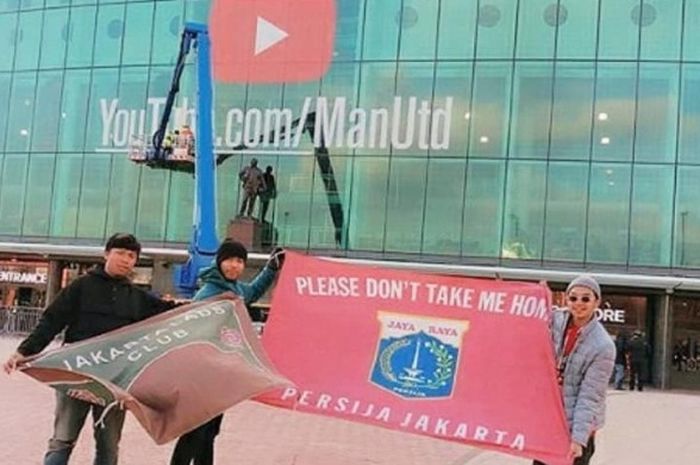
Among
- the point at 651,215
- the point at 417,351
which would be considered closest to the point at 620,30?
the point at 651,215

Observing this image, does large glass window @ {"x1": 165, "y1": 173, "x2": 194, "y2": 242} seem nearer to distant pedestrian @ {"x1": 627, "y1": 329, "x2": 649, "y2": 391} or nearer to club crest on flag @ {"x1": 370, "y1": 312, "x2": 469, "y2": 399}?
distant pedestrian @ {"x1": 627, "y1": 329, "x2": 649, "y2": 391}

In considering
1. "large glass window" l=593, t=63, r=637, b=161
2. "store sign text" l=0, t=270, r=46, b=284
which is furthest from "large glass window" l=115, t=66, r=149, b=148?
"large glass window" l=593, t=63, r=637, b=161

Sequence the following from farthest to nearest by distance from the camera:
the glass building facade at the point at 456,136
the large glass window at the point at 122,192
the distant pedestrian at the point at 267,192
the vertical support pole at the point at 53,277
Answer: the vertical support pole at the point at 53,277, the large glass window at the point at 122,192, the distant pedestrian at the point at 267,192, the glass building facade at the point at 456,136

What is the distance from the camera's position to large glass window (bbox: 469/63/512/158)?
2938cm

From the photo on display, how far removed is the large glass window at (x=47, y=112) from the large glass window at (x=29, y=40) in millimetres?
883

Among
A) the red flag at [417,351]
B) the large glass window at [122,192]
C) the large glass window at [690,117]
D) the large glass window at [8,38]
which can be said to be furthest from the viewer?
the large glass window at [8,38]

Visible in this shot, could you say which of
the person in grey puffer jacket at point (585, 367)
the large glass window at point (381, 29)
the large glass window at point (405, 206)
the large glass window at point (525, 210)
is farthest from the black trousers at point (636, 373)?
the person in grey puffer jacket at point (585, 367)

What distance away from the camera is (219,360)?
18.3 feet

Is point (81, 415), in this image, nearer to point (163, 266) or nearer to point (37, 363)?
point (37, 363)

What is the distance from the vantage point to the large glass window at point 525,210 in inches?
1129

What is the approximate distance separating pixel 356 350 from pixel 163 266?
1048 inches

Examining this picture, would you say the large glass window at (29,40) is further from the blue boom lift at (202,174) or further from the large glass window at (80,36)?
the blue boom lift at (202,174)

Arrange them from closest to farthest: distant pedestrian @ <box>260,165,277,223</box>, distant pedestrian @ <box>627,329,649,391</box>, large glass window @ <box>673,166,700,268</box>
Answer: distant pedestrian @ <box>627,329,649,391</box> → large glass window @ <box>673,166,700,268</box> → distant pedestrian @ <box>260,165,277,223</box>

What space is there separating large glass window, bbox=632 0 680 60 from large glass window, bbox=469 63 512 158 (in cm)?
410
